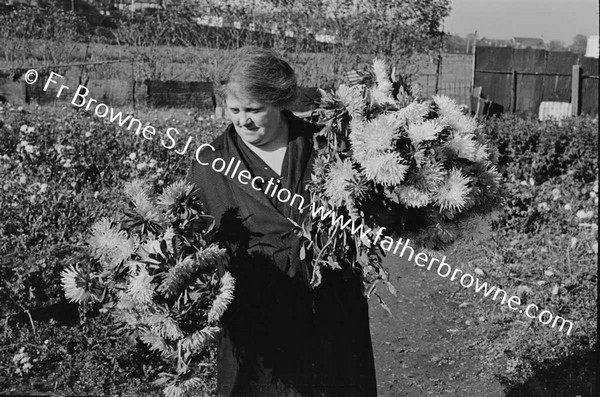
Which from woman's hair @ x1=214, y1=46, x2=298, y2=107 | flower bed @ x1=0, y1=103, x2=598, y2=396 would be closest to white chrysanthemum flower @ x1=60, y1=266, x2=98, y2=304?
flower bed @ x1=0, y1=103, x2=598, y2=396

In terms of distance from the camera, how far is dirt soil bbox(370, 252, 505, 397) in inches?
137

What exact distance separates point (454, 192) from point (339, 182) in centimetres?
33

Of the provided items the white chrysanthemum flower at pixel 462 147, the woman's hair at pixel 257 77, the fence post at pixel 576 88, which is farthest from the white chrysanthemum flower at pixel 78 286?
the fence post at pixel 576 88

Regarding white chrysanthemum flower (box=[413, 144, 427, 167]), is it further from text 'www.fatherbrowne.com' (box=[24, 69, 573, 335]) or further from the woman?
the woman

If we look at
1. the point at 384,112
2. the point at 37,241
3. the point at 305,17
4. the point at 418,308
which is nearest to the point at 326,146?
the point at 384,112

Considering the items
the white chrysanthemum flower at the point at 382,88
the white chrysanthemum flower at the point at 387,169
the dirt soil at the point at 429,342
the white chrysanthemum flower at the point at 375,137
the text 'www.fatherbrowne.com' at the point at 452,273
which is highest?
the white chrysanthemum flower at the point at 382,88

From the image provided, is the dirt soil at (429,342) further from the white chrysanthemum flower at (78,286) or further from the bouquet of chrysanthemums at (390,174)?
the white chrysanthemum flower at (78,286)

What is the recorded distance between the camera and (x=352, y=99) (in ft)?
6.88

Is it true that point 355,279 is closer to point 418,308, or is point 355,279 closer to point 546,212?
point 418,308

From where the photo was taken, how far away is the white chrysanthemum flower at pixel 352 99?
2.07m

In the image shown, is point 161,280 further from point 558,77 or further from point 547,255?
point 558,77

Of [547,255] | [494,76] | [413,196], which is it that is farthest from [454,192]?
[494,76]

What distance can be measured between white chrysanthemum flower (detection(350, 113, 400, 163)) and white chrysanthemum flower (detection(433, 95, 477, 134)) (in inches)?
6.6

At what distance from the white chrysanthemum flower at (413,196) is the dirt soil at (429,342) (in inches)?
67.9
